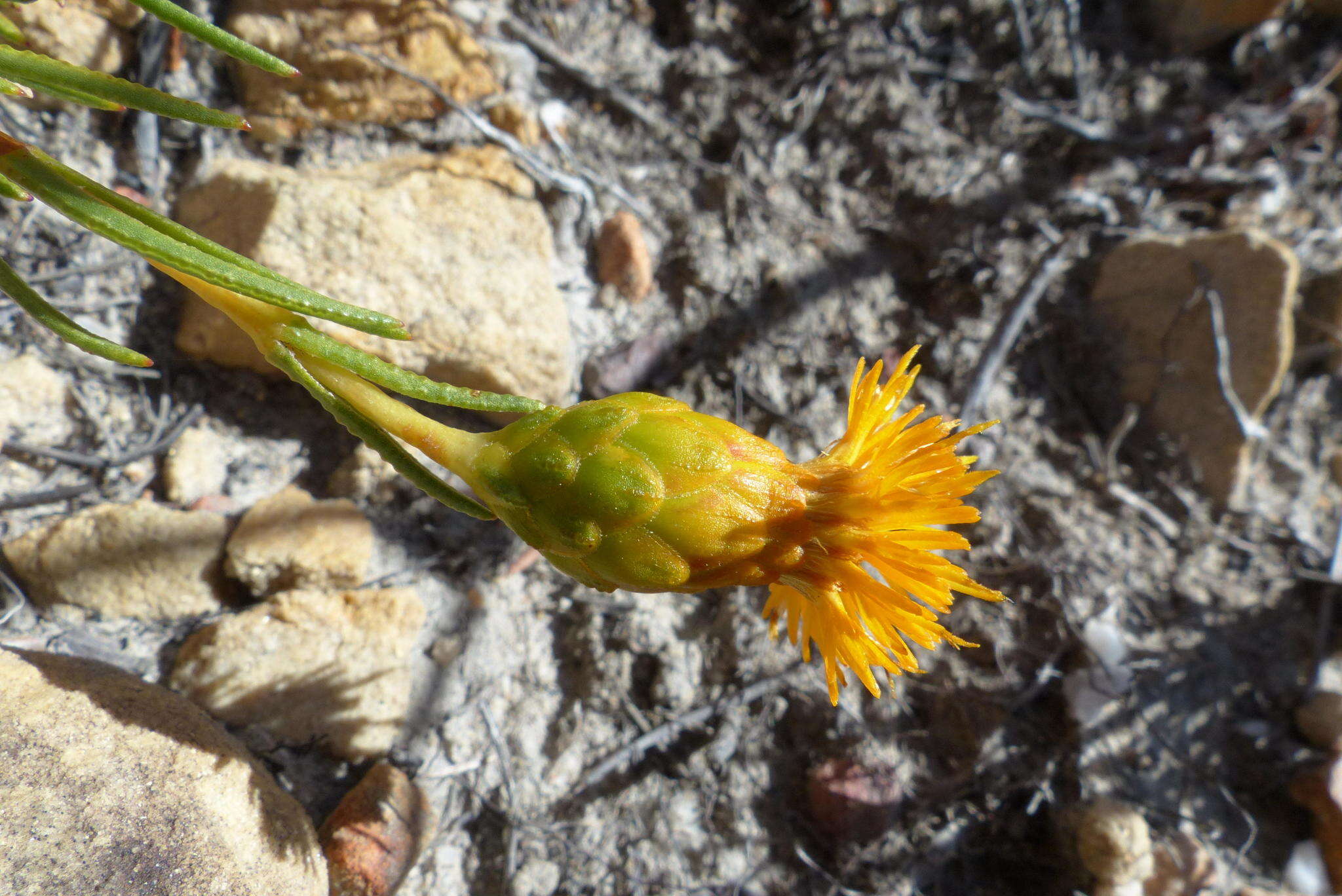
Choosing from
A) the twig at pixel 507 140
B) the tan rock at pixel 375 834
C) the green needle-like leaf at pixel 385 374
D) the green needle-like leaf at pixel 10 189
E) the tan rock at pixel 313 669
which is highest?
the twig at pixel 507 140

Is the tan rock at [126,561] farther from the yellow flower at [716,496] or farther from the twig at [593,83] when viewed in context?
the twig at [593,83]

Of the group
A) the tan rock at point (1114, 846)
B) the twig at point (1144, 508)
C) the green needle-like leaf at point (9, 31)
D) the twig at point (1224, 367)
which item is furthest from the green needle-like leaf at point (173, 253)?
the twig at point (1224, 367)

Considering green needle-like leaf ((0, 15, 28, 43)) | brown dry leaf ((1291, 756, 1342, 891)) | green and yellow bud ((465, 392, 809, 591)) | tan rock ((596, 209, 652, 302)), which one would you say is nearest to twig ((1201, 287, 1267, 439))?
brown dry leaf ((1291, 756, 1342, 891))

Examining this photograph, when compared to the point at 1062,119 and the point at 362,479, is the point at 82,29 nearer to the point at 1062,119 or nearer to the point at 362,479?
the point at 362,479

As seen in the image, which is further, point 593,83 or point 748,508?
point 593,83

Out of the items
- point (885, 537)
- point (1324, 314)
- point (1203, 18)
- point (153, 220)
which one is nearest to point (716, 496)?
point (885, 537)

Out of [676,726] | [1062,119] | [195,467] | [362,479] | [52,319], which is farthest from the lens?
[1062,119]

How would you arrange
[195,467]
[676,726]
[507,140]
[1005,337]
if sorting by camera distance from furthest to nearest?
1. [1005,337]
2. [507,140]
3. [676,726]
4. [195,467]
